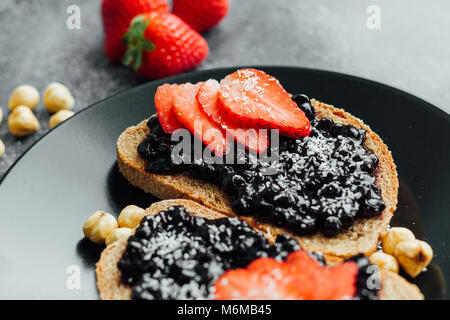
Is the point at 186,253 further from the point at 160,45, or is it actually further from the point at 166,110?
the point at 160,45

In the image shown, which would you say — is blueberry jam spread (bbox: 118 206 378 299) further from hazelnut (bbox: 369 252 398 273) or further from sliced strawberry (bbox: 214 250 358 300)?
hazelnut (bbox: 369 252 398 273)

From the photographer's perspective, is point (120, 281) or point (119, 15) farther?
point (119, 15)

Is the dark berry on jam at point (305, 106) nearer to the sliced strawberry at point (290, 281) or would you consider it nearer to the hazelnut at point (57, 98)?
the sliced strawberry at point (290, 281)

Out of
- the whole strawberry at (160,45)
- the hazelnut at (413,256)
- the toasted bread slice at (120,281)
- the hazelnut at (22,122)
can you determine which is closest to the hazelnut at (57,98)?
the hazelnut at (22,122)

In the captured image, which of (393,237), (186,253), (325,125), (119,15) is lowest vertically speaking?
(186,253)

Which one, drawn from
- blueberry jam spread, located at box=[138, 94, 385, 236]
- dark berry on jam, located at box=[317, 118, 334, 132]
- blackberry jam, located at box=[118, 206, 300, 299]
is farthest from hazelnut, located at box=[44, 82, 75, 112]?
dark berry on jam, located at box=[317, 118, 334, 132]

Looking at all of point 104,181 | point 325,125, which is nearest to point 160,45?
point 104,181
